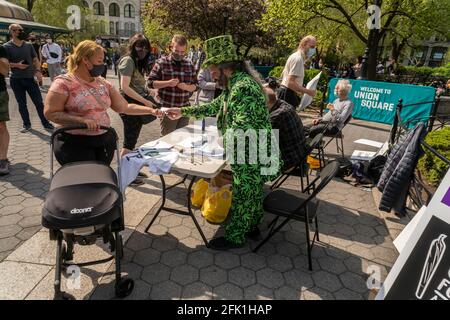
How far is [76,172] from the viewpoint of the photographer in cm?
241

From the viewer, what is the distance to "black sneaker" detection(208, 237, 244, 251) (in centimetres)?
318

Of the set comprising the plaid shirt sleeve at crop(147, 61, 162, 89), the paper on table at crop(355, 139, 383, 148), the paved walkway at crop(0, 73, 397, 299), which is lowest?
the paved walkway at crop(0, 73, 397, 299)

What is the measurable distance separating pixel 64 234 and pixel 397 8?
14.7 meters

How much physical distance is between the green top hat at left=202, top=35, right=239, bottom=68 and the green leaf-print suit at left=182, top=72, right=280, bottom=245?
0.56ft

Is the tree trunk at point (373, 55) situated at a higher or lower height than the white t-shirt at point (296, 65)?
higher

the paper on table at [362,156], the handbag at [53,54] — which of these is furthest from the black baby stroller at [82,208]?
the handbag at [53,54]

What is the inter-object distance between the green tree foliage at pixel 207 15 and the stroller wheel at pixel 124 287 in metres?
14.5

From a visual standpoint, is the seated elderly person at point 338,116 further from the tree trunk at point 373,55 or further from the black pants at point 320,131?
the tree trunk at point 373,55

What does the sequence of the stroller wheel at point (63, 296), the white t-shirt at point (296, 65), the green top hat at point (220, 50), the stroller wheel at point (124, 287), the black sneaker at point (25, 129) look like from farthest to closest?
1. the black sneaker at point (25, 129)
2. the white t-shirt at point (296, 65)
3. the green top hat at point (220, 50)
4. the stroller wheel at point (124, 287)
5. the stroller wheel at point (63, 296)

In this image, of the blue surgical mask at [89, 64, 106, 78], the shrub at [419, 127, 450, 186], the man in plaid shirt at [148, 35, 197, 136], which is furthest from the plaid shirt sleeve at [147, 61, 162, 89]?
the shrub at [419, 127, 450, 186]

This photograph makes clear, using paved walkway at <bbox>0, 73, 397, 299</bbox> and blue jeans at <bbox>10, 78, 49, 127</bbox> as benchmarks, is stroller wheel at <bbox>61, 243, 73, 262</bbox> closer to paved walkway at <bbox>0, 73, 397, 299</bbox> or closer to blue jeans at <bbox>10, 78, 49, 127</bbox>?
paved walkway at <bbox>0, 73, 397, 299</bbox>

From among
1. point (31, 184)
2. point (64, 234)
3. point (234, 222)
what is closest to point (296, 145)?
point (234, 222)

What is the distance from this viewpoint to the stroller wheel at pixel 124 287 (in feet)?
8.13

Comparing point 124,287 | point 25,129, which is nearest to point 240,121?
point 124,287
